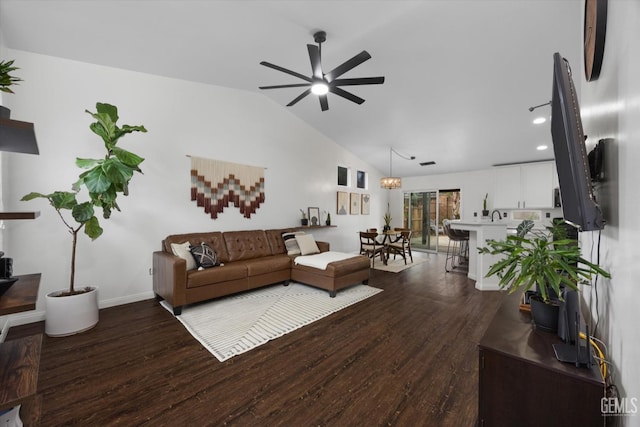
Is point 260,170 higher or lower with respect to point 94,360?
higher

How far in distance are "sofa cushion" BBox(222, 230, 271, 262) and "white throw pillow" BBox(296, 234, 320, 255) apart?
58 centimetres

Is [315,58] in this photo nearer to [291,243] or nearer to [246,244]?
[246,244]

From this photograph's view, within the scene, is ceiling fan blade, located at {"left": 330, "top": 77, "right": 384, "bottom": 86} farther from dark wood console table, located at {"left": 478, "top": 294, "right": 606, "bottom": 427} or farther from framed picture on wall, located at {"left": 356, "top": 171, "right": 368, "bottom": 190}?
framed picture on wall, located at {"left": 356, "top": 171, "right": 368, "bottom": 190}

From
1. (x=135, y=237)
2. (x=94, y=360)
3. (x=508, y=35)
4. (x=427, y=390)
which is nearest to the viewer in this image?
(x=427, y=390)

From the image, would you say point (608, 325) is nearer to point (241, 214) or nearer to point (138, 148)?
point (241, 214)

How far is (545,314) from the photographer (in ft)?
4.27

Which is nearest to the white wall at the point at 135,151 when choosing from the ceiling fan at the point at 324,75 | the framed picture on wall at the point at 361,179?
the ceiling fan at the point at 324,75

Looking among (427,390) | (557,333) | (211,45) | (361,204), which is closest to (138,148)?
(211,45)

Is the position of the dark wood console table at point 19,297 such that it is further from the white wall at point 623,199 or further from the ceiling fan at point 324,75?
the ceiling fan at point 324,75

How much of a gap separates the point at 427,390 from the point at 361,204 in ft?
19.6

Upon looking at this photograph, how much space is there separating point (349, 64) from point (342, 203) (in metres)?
4.46

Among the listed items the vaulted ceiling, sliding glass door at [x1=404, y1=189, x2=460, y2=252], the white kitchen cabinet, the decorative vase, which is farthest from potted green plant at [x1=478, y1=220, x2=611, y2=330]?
sliding glass door at [x1=404, y1=189, x2=460, y2=252]

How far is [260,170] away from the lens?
192 inches

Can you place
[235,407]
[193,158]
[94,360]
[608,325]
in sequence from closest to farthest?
[608,325] → [235,407] → [94,360] → [193,158]
